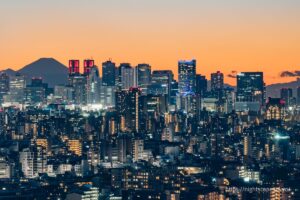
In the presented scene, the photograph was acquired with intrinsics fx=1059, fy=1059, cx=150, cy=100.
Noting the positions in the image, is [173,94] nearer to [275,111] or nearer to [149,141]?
[275,111]

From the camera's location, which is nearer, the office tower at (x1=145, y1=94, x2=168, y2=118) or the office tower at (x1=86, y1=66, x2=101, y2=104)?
the office tower at (x1=145, y1=94, x2=168, y2=118)

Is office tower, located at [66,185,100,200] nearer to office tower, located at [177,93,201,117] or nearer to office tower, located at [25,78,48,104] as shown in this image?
office tower, located at [177,93,201,117]

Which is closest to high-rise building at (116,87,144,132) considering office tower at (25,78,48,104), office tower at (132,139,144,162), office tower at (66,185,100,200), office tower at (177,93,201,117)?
office tower at (177,93,201,117)

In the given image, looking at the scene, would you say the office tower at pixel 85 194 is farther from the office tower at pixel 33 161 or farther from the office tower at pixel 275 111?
the office tower at pixel 275 111

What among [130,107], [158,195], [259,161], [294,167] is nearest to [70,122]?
[130,107]

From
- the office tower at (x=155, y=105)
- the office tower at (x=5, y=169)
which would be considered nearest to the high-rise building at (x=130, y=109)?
the office tower at (x=155, y=105)
